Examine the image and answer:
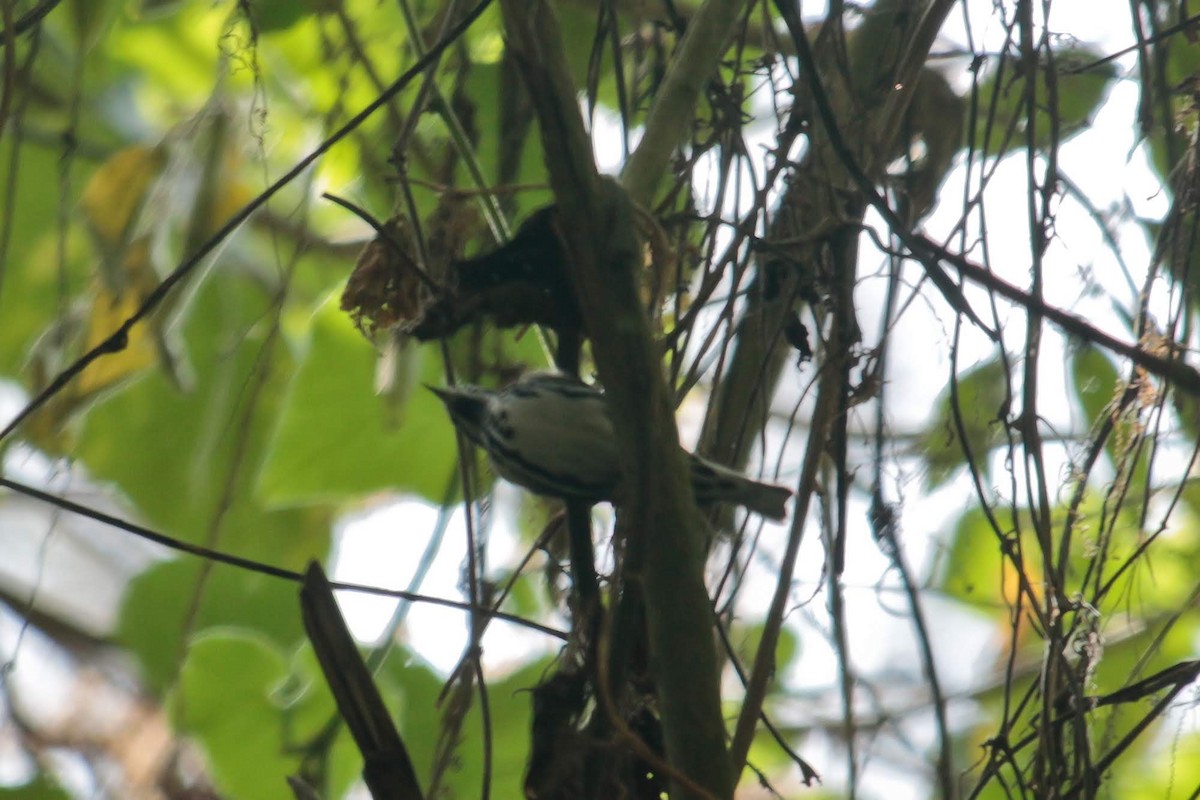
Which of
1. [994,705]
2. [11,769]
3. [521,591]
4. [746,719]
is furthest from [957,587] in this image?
[11,769]

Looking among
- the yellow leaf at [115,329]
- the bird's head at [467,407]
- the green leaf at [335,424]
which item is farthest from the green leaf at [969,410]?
the yellow leaf at [115,329]

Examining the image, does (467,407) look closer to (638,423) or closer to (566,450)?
(566,450)

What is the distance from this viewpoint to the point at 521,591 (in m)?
2.67

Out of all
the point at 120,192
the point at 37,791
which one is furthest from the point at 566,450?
the point at 37,791

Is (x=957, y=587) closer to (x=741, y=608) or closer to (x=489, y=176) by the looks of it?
(x=741, y=608)

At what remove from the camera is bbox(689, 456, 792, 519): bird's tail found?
1.30 metres

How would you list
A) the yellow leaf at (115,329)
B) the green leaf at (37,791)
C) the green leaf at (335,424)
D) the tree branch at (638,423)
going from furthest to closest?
the green leaf at (335,424) < the green leaf at (37,791) < the yellow leaf at (115,329) < the tree branch at (638,423)

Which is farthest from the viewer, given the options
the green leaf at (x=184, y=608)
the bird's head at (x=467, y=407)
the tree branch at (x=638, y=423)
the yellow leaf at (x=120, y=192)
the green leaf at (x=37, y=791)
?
the green leaf at (x=184, y=608)

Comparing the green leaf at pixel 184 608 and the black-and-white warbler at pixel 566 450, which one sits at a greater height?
the green leaf at pixel 184 608

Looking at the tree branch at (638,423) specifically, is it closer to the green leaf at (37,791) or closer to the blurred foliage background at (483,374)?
the blurred foliage background at (483,374)

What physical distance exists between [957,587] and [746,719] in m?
1.36

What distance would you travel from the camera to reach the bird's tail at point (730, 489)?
4.26 ft

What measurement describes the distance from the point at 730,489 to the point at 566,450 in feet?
0.54

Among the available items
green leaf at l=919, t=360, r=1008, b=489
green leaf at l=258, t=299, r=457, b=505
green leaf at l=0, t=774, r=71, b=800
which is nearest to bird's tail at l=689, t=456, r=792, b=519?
green leaf at l=919, t=360, r=1008, b=489
